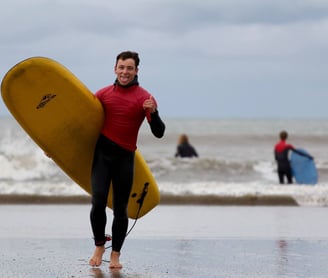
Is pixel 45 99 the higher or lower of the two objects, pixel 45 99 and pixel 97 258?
the higher

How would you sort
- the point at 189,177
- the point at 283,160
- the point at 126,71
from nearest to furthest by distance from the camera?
1. the point at 126,71
2. the point at 283,160
3. the point at 189,177

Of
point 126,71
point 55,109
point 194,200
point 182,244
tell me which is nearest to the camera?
point 126,71

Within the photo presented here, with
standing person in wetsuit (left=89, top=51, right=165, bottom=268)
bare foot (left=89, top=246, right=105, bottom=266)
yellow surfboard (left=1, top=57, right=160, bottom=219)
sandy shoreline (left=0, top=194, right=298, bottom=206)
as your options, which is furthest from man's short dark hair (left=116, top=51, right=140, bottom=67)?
sandy shoreline (left=0, top=194, right=298, bottom=206)

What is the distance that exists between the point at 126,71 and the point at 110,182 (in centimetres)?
83

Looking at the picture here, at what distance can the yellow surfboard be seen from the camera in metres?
7.04

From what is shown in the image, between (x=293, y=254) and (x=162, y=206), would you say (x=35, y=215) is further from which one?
(x=293, y=254)

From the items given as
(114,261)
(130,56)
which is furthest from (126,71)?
(114,261)

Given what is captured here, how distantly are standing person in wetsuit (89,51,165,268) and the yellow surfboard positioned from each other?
19 centimetres

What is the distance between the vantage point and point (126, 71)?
670 cm

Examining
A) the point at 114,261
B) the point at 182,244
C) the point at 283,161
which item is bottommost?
the point at 283,161

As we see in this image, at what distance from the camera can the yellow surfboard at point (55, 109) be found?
23.1ft

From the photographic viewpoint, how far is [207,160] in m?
23.4

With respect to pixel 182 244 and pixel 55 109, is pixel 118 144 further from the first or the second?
pixel 182 244

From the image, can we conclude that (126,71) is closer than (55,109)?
Yes
